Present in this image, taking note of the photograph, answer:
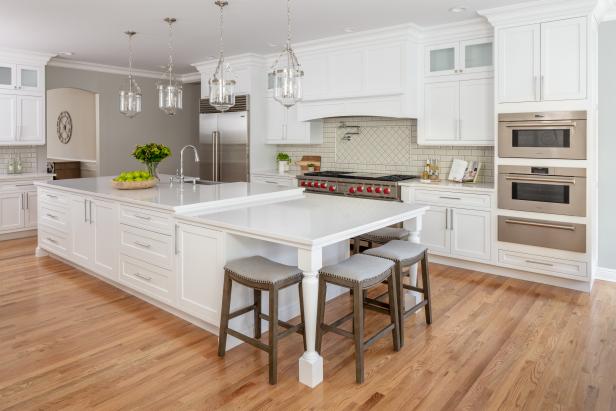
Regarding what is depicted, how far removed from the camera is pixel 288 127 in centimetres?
693

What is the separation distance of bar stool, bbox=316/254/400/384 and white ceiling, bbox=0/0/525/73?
8.87 feet

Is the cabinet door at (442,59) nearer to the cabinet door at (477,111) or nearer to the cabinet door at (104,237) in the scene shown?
the cabinet door at (477,111)

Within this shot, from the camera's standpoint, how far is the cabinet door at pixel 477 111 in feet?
16.4

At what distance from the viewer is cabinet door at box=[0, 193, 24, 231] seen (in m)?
6.43

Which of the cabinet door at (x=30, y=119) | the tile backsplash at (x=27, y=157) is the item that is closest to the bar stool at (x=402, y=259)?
the cabinet door at (x=30, y=119)

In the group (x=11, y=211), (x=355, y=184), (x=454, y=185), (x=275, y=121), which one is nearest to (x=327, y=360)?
(x=454, y=185)

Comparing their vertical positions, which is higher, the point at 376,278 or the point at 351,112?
the point at 351,112

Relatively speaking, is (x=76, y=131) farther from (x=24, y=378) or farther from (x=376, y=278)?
(x=376, y=278)

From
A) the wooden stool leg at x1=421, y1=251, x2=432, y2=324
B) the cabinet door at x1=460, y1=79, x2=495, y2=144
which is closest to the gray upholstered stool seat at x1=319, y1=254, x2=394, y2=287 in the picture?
the wooden stool leg at x1=421, y1=251, x2=432, y2=324

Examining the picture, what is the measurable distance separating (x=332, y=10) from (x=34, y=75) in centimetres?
469

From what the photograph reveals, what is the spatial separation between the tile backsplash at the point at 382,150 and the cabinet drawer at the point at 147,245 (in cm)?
341

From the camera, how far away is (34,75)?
6781 mm

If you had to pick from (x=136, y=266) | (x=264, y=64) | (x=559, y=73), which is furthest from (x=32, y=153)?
(x=559, y=73)

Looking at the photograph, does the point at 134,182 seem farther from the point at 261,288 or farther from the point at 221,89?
the point at 261,288
